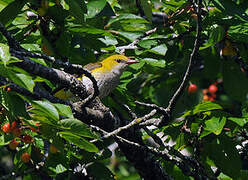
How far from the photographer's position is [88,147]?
90.0 inches

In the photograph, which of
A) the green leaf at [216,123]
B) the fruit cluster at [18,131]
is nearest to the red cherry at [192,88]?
the green leaf at [216,123]

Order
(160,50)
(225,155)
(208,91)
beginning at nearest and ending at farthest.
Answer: (225,155) → (160,50) → (208,91)

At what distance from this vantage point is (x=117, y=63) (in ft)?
12.9

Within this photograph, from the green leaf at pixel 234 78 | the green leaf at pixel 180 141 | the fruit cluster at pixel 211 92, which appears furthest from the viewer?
the fruit cluster at pixel 211 92

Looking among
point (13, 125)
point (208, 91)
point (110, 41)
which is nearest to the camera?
point (13, 125)

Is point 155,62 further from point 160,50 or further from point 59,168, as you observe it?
point 59,168

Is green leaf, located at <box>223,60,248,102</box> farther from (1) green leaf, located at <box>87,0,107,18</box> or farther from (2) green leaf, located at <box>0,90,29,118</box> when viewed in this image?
(2) green leaf, located at <box>0,90,29,118</box>

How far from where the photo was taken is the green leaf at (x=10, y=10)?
227cm

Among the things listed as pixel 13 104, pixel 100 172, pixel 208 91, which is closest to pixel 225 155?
pixel 100 172

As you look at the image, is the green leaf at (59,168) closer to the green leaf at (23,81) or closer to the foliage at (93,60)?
the foliage at (93,60)

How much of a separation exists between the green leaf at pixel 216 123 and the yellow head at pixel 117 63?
1.05 m

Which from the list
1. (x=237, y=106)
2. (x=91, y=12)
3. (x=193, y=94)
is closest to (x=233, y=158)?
(x=91, y=12)

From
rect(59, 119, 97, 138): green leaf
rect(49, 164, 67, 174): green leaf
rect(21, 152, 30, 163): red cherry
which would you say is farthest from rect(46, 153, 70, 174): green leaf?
rect(59, 119, 97, 138): green leaf

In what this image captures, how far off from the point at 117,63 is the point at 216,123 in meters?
1.30
